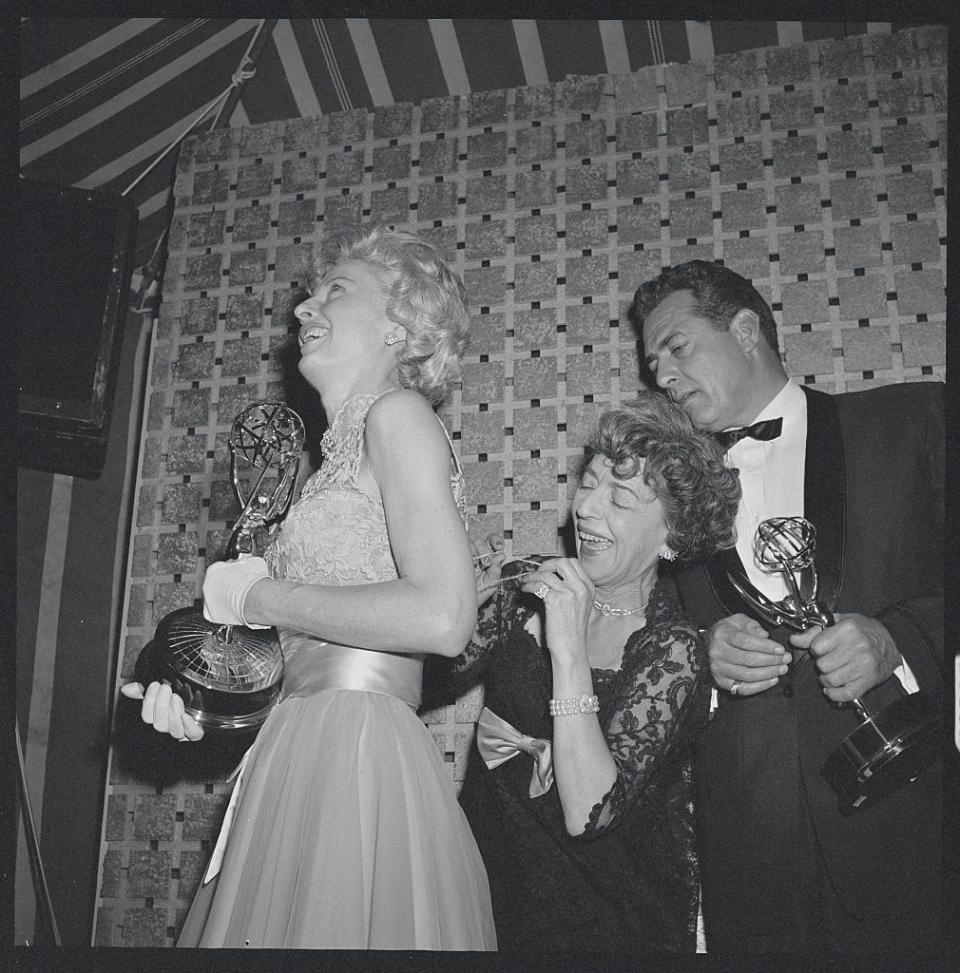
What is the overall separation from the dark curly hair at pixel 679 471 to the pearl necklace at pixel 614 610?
148 millimetres

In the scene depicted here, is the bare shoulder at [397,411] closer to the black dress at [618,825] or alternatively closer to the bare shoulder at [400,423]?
the bare shoulder at [400,423]

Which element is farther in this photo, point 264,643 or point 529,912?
point 529,912

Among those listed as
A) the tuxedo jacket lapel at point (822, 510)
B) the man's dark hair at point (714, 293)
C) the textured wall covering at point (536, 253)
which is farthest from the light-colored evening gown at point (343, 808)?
the man's dark hair at point (714, 293)

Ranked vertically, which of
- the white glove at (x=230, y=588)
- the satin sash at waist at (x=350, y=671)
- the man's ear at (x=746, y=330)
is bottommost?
the satin sash at waist at (x=350, y=671)

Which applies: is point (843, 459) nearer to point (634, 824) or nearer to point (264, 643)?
point (634, 824)

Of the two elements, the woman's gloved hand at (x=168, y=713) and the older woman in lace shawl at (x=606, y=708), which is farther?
the older woman in lace shawl at (x=606, y=708)

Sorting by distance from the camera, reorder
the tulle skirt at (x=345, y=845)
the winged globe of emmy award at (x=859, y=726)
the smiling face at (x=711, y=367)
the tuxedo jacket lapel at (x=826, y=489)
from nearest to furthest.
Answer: the tulle skirt at (x=345, y=845) → the winged globe of emmy award at (x=859, y=726) → the tuxedo jacket lapel at (x=826, y=489) → the smiling face at (x=711, y=367)

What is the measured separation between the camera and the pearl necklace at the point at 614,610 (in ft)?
7.32

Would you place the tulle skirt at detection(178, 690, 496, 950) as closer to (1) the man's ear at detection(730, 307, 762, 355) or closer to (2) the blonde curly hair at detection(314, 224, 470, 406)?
(2) the blonde curly hair at detection(314, 224, 470, 406)

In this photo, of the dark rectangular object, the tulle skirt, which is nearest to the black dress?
the tulle skirt

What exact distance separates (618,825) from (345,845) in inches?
25.2

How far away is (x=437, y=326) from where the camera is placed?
2.07 meters

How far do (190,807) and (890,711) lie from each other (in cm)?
170

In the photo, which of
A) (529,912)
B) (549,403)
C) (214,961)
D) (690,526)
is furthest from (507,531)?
(214,961)
